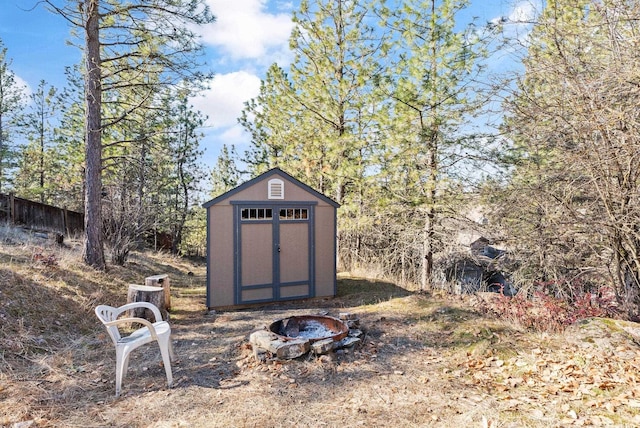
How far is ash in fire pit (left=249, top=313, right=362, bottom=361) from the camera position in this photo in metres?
3.81

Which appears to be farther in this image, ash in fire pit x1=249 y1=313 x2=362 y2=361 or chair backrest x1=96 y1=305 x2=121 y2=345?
ash in fire pit x1=249 y1=313 x2=362 y2=361

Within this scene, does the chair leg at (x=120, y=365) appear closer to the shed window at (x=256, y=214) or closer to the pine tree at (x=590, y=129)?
the shed window at (x=256, y=214)

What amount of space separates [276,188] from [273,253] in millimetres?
1284

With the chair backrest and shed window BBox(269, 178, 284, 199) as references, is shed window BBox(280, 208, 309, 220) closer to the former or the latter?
shed window BBox(269, 178, 284, 199)

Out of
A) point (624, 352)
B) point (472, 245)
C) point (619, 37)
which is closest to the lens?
point (624, 352)

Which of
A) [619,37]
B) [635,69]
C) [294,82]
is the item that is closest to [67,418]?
[635,69]

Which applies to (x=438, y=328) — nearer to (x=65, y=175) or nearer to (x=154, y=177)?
(x=154, y=177)

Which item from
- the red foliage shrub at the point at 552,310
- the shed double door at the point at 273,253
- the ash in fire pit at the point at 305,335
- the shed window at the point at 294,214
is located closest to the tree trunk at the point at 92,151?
the shed double door at the point at 273,253

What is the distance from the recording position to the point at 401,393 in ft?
10.2

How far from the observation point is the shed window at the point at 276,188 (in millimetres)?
6852

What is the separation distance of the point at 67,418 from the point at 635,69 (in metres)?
5.73

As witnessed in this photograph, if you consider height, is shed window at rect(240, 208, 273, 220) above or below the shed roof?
below

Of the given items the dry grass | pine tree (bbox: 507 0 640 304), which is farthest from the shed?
pine tree (bbox: 507 0 640 304)

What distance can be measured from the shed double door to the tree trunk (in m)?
3.26
